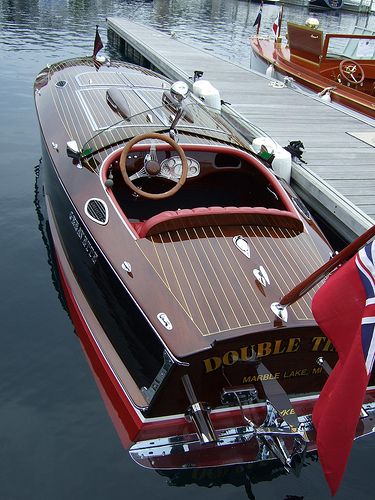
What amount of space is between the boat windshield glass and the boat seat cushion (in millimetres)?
8405

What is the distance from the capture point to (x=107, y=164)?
A: 14.3 ft

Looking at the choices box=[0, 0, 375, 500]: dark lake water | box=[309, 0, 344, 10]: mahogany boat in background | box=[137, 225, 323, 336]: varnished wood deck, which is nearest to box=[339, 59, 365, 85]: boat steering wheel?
box=[0, 0, 375, 500]: dark lake water

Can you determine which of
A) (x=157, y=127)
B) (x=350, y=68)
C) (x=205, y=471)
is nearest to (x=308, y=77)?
(x=350, y=68)

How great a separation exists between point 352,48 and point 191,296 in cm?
995

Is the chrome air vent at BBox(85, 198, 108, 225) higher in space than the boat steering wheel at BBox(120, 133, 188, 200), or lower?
lower

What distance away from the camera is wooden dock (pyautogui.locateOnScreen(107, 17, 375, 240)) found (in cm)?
572

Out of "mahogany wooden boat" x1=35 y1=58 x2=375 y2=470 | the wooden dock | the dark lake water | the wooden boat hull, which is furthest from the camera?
the wooden boat hull

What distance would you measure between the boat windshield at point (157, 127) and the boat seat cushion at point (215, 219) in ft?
4.19

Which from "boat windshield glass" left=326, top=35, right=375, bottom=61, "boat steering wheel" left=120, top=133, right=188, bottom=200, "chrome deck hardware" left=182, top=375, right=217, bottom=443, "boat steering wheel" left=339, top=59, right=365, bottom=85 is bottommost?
"chrome deck hardware" left=182, top=375, right=217, bottom=443

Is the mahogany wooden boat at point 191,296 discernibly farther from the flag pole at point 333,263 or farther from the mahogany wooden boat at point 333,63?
the mahogany wooden boat at point 333,63

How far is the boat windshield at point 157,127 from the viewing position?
464cm

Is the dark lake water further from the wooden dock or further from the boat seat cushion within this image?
the wooden dock

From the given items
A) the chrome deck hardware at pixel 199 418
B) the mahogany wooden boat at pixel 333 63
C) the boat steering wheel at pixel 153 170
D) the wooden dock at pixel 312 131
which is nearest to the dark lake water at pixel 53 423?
the chrome deck hardware at pixel 199 418

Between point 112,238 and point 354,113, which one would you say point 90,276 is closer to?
point 112,238
